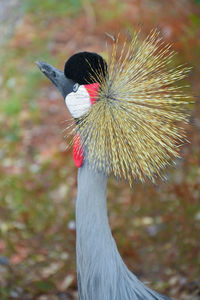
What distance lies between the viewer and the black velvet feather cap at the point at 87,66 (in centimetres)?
116

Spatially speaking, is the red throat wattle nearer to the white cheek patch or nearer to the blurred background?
the white cheek patch

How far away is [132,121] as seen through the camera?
1.12 metres

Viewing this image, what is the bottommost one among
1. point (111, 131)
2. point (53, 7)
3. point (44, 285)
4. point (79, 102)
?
point (44, 285)

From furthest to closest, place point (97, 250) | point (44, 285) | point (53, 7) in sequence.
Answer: point (53, 7) < point (44, 285) < point (97, 250)

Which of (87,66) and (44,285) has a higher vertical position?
(87,66)

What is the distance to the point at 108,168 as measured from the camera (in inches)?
45.3

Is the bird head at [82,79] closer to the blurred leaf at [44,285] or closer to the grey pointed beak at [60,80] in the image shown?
the grey pointed beak at [60,80]

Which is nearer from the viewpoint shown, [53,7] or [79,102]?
[79,102]

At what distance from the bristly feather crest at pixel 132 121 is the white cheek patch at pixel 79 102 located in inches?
0.9

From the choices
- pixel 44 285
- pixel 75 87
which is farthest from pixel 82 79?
pixel 44 285

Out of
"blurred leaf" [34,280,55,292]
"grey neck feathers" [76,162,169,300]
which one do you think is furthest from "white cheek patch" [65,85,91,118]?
"blurred leaf" [34,280,55,292]

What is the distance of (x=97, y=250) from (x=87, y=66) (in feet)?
1.59

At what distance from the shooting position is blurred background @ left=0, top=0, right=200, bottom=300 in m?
2.22

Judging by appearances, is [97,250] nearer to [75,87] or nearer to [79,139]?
[79,139]
